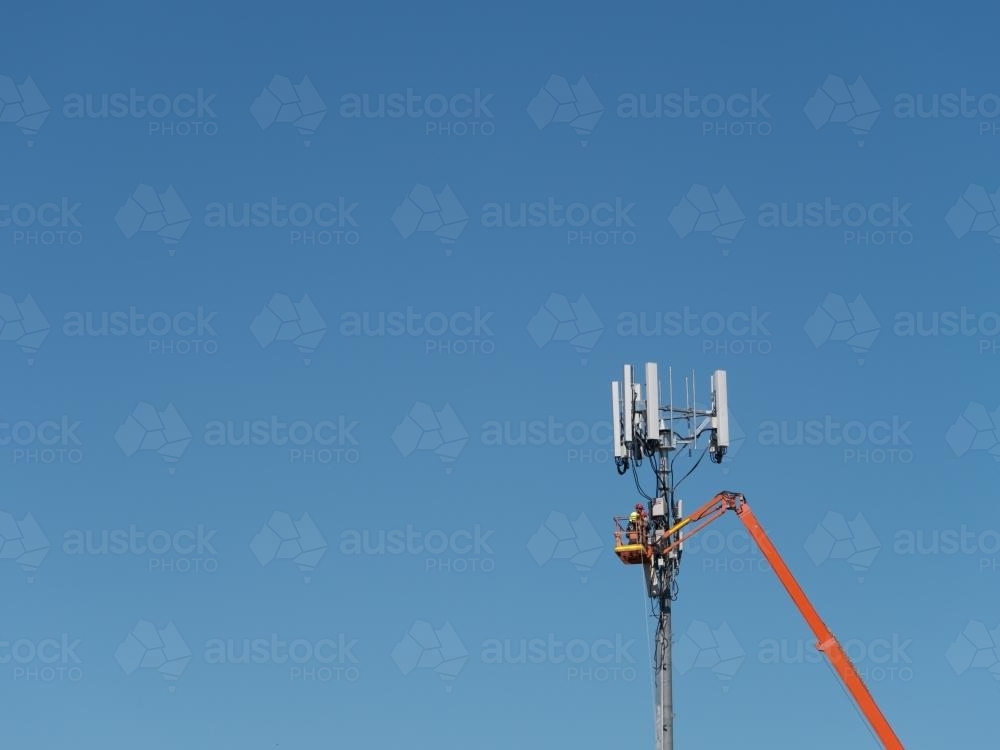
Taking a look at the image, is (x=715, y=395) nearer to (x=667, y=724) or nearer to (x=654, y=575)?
(x=654, y=575)

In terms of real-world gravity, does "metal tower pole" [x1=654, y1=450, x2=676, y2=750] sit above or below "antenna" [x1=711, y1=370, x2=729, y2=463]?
below

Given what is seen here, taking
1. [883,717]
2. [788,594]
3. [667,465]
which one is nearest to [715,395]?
[667,465]

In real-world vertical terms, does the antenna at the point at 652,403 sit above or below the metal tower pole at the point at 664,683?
above

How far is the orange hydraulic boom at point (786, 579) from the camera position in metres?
80.1

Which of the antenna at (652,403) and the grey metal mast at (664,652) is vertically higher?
the antenna at (652,403)

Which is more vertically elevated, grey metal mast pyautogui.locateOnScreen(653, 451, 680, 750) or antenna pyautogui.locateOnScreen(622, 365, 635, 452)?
antenna pyautogui.locateOnScreen(622, 365, 635, 452)

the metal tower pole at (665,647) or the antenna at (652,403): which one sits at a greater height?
the antenna at (652,403)

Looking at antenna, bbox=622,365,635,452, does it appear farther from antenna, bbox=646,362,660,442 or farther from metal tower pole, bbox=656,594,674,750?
metal tower pole, bbox=656,594,674,750

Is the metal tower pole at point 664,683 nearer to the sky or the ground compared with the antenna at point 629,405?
nearer to the ground

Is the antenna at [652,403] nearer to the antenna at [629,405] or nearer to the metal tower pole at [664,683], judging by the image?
the antenna at [629,405]

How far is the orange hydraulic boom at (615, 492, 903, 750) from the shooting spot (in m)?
80.1

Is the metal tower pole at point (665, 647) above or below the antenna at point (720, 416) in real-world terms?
below

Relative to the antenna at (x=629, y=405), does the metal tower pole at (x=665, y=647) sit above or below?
below

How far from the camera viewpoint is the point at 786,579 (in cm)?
8362
